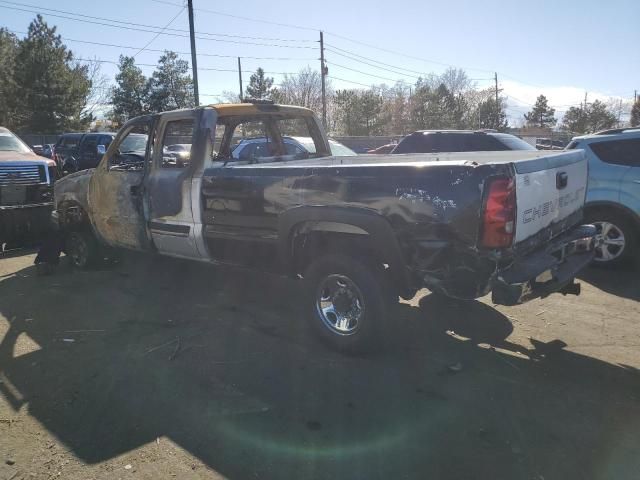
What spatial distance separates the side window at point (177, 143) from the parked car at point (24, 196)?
3.82 meters

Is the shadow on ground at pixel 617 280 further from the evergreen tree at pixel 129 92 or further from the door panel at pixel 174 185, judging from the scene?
the evergreen tree at pixel 129 92

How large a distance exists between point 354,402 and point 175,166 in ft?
10.1

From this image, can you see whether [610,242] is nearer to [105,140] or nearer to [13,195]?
[13,195]

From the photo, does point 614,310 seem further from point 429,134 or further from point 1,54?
point 1,54

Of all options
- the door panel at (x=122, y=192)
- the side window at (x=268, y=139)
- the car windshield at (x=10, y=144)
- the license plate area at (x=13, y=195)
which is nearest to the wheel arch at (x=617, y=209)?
the side window at (x=268, y=139)

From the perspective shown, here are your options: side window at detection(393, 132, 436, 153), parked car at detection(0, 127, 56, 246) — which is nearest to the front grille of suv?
parked car at detection(0, 127, 56, 246)

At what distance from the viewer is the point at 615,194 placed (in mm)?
6223

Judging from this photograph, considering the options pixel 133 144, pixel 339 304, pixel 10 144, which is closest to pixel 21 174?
pixel 10 144

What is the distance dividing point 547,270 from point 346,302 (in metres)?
1.51

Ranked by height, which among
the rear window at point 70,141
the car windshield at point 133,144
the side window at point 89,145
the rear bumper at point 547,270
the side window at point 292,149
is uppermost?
the rear window at point 70,141

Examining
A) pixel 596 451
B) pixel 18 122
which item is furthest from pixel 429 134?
pixel 18 122

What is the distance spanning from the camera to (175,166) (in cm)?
507

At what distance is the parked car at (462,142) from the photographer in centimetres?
955

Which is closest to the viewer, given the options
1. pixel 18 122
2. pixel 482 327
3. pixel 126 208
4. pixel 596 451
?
pixel 596 451
